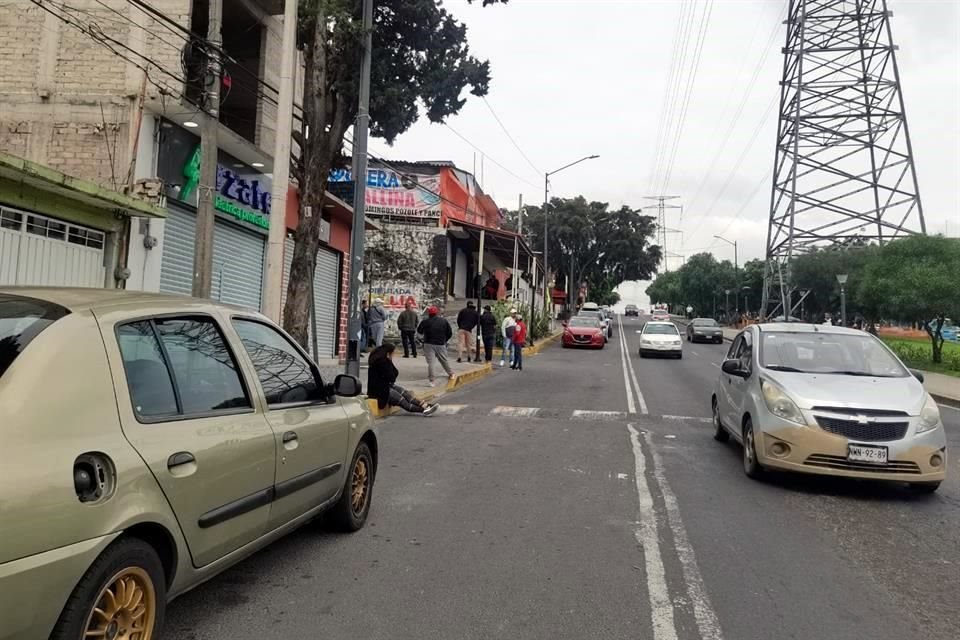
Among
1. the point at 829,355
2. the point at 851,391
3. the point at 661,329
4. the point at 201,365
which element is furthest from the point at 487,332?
the point at 201,365

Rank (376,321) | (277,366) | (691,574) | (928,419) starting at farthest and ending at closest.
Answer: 1. (376,321)
2. (928,419)
3. (691,574)
4. (277,366)

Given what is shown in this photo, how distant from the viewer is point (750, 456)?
23.3ft

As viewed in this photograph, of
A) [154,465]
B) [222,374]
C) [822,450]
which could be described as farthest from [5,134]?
[822,450]

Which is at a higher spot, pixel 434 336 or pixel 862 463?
pixel 434 336

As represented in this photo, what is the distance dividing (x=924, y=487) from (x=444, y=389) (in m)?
9.34

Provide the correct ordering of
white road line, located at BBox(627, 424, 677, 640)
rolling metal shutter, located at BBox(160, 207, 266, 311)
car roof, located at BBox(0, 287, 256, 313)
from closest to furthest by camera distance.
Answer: car roof, located at BBox(0, 287, 256, 313), white road line, located at BBox(627, 424, 677, 640), rolling metal shutter, located at BBox(160, 207, 266, 311)

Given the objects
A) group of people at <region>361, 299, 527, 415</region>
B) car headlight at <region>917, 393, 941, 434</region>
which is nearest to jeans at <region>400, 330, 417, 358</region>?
group of people at <region>361, 299, 527, 415</region>

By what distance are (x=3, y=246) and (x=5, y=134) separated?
376cm

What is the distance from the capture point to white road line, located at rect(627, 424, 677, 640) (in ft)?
12.1

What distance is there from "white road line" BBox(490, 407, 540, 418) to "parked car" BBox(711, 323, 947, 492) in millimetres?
4261

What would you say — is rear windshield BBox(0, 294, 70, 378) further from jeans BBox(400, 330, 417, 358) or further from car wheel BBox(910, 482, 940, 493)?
jeans BBox(400, 330, 417, 358)

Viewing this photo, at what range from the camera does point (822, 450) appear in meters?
6.27

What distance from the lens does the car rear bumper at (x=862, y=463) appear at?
6199 millimetres

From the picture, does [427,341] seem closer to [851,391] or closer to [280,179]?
[280,179]
